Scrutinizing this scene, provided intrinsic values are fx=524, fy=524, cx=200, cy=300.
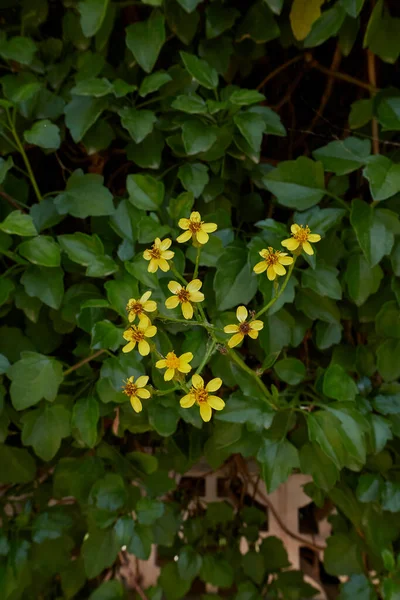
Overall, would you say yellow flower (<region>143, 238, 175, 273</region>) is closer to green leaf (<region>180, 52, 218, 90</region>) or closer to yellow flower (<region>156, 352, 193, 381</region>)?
yellow flower (<region>156, 352, 193, 381</region>)

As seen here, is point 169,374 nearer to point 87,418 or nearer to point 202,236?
point 202,236

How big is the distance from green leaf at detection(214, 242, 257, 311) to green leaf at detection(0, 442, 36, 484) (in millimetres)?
435

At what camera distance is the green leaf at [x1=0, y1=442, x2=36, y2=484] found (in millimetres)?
865

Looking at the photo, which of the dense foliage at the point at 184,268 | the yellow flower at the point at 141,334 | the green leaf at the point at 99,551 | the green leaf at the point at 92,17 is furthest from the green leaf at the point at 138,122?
the green leaf at the point at 99,551

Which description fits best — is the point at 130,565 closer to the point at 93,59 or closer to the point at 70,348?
the point at 70,348

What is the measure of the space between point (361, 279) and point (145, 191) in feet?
1.10

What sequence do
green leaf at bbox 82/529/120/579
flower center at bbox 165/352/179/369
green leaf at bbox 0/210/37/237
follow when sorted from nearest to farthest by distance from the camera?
flower center at bbox 165/352/179/369
green leaf at bbox 0/210/37/237
green leaf at bbox 82/529/120/579

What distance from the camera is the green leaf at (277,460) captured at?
76 centimetres

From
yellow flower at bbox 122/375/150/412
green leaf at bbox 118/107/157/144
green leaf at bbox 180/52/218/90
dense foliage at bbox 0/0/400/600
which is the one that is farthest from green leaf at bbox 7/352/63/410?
green leaf at bbox 180/52/218/90

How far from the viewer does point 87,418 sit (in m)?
0.76

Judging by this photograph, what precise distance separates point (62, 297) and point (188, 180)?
252 mm

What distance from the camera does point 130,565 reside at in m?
1.15

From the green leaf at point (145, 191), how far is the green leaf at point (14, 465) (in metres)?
0.46

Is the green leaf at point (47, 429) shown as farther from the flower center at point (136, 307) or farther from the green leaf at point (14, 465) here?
the flower center at point (136, 307)
